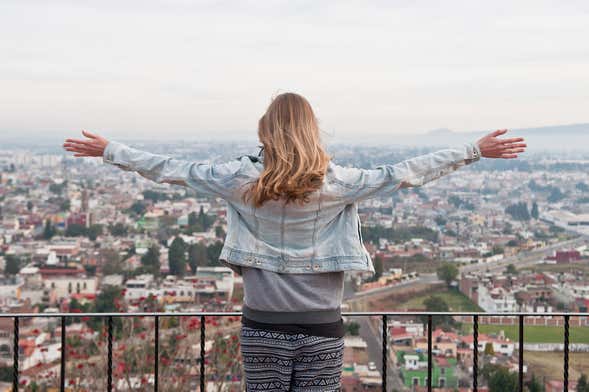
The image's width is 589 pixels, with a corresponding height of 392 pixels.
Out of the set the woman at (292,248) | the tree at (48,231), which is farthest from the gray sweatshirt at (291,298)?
the tree at (48,231)

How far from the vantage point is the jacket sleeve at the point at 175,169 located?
1707 millimetres

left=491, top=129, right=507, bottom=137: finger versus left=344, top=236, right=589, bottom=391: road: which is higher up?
left=491, top=129, right=507, bottom=137: finger

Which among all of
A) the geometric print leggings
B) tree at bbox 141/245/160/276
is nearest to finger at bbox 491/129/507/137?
the geometric print leggings

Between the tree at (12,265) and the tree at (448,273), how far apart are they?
16764 mm

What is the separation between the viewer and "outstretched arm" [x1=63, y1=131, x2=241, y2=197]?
1710mm

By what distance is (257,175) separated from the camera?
1.67 meters

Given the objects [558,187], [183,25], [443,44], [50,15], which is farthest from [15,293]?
[558,187]

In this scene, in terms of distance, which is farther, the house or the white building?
the white building

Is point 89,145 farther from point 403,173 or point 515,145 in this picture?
point 515,145

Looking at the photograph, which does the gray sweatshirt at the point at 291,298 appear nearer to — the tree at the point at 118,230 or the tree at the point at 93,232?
the tree at the point at 118,230

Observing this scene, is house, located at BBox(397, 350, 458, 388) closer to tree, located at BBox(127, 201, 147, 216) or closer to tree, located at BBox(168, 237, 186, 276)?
tree, located at BBox(168, 237, 186, 276)

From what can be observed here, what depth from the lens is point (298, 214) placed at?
1667mm

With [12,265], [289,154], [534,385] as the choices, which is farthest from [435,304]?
[289,154]

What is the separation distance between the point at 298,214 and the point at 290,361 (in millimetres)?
336
